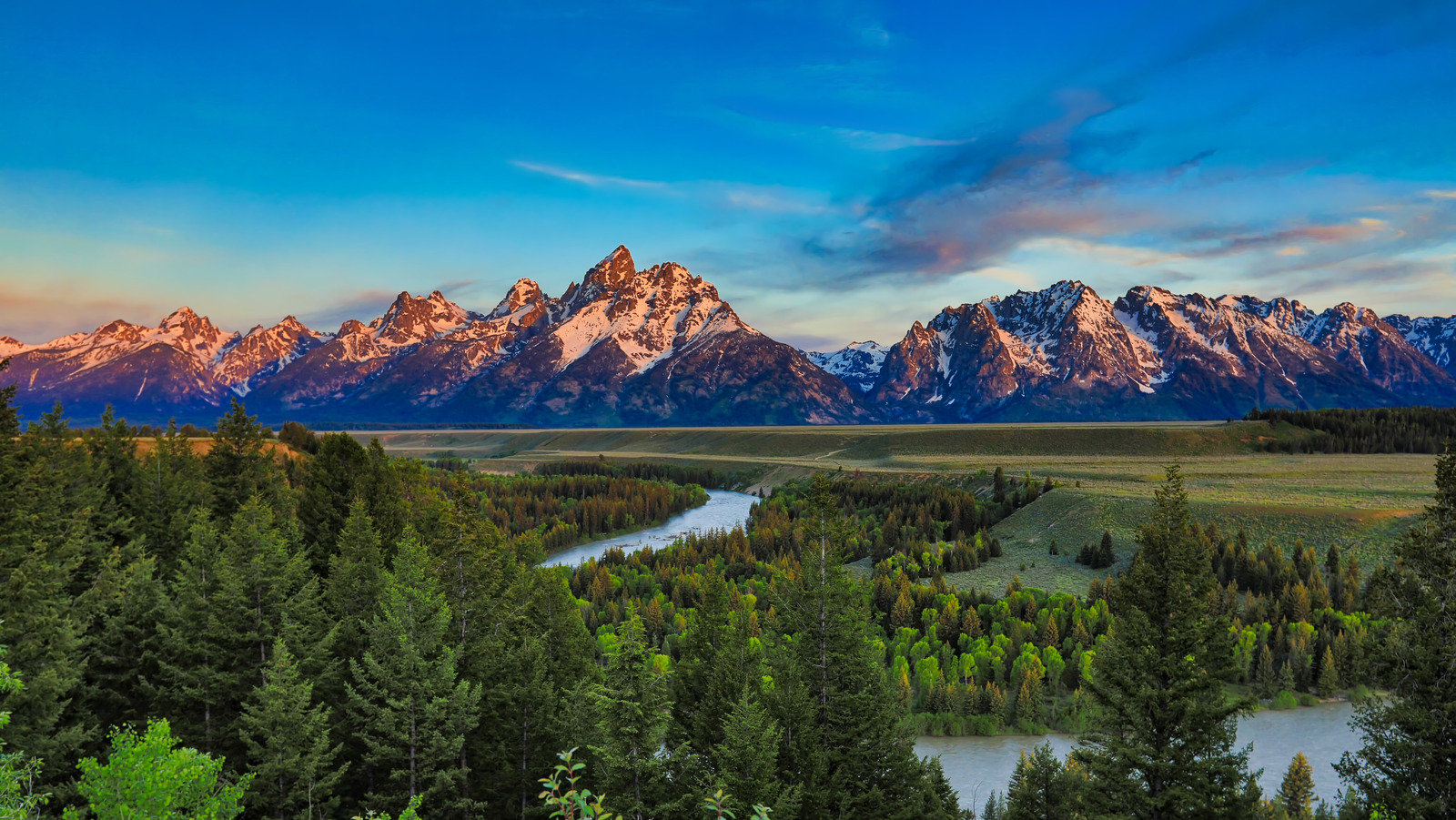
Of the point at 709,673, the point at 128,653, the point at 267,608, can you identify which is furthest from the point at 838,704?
the point at 128,653

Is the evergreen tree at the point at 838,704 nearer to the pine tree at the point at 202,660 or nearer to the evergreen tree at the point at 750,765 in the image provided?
the evergreen tree at the point at 750,765

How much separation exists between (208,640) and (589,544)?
318 ft

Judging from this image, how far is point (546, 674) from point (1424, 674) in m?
33.5

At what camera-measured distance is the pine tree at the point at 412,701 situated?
28.1m

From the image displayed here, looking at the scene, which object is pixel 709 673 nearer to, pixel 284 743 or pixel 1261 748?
pixel 284 743

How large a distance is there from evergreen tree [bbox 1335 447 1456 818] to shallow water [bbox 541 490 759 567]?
3354 inches

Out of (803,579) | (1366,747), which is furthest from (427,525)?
(1366,747)

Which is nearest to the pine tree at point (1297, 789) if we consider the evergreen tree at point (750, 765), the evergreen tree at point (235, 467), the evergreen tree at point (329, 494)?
the evergreen tree at point (750, 765)

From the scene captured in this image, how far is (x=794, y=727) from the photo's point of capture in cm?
2764

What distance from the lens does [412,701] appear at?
28578 millimetres

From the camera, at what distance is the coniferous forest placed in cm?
2192

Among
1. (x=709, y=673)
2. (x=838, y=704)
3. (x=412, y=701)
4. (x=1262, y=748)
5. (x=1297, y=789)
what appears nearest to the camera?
(x=838, y=704)

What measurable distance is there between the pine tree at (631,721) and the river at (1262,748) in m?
24.4

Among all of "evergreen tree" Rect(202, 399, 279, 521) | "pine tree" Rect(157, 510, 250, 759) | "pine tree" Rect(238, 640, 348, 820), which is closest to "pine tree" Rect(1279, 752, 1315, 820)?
"pine tree" Rect(238, 640, 348, 820)
